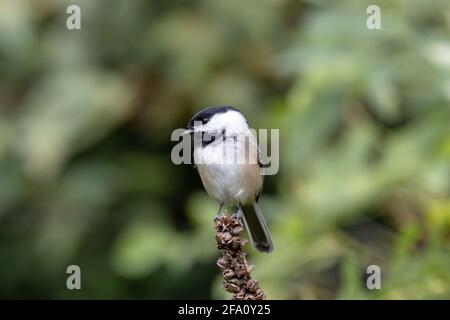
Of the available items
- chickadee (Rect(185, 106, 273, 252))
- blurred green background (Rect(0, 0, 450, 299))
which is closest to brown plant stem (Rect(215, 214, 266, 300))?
chickadee (Rect(185, 106, 273, 252))

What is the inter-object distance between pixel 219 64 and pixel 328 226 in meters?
1.64

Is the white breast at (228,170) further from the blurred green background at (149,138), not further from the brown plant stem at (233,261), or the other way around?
the blurred green background at (149,138)

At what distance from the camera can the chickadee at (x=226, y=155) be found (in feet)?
6.04

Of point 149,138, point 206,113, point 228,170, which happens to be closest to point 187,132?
point 206,113

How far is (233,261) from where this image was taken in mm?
1735

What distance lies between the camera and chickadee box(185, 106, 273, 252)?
184 cm

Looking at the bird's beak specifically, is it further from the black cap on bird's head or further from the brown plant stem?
the brown plant stem

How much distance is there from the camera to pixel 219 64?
4.74m

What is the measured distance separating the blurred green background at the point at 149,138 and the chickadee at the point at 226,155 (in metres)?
1.37

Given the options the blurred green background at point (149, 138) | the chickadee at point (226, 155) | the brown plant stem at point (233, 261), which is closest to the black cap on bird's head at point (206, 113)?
the chickadee at point (226, 155)

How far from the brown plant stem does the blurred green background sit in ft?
5.59

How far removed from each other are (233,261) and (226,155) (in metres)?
0.29

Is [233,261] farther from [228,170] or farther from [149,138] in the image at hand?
[149,138]

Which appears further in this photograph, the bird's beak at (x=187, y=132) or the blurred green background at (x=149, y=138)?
the blurred green background at (x=149, y=138)
